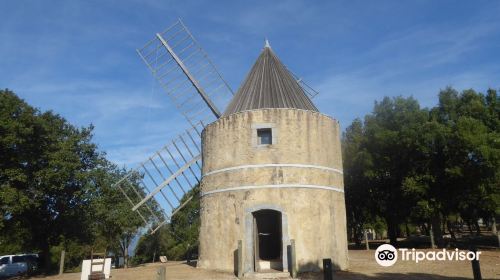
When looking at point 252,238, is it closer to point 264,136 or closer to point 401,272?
point 264,136

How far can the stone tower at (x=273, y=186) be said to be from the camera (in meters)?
15.1

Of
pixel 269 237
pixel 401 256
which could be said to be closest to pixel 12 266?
pixel 269 237

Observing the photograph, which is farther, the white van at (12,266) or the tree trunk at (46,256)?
the tree trunk at (46,256)

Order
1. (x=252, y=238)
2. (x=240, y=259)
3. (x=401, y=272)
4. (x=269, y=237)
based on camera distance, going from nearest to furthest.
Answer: (x=401, y=272)
(x=240, y=259)
(x=252, y=238)
(x=269, y=237)

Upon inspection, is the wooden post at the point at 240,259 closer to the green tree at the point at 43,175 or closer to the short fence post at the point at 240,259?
the short fence post at the point at 240,259

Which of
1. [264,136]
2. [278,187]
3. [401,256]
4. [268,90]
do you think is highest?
[268,90]

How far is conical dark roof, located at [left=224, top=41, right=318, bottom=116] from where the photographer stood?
17422 millimetres

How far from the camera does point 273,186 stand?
50.4 ft

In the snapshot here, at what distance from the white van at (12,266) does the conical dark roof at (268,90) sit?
14.9 metres

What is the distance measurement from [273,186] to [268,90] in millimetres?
4590

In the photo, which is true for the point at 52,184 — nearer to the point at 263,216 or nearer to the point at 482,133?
the point at 263,216

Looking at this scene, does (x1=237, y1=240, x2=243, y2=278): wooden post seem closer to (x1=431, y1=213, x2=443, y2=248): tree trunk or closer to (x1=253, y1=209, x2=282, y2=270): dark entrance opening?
(x1=253, y1=209, x2=282, y2=270): dark entrance opening

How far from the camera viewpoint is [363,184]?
96.1 ft

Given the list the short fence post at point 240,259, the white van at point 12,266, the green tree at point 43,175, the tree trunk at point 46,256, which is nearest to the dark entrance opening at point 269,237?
the short fence post at point 240,259
